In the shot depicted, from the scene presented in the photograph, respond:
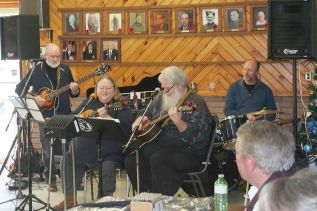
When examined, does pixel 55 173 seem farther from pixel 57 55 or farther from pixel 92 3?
pixel 92 3

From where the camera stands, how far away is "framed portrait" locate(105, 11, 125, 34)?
730 centimetres

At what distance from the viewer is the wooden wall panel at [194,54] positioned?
6848mm

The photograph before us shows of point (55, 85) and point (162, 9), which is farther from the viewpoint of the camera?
point (162, 9)

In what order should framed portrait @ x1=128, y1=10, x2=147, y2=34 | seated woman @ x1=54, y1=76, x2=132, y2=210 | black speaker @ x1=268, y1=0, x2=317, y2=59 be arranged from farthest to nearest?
framed portrait @ x1=128, y1=10, x2=147, y2=34 → black speaker @ x1=268, y1=0, x2=317, y2=59 → seated woman @ x1=54, y1=76, x2=132, y2=210

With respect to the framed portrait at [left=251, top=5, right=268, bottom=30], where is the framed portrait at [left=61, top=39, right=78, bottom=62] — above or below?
below

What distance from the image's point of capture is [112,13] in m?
7.33

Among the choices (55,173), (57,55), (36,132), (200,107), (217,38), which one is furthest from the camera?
(36,132)

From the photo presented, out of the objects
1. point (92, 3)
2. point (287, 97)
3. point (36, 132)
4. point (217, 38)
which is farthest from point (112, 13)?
point (287, 97)

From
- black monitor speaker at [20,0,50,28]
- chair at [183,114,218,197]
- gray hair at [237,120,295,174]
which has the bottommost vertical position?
chair at [183,114,218,197]

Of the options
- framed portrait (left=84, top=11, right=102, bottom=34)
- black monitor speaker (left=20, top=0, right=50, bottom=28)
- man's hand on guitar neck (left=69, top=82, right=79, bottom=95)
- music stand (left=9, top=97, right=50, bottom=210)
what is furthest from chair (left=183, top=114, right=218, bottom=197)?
black monitor speaker (left=20, top=0, right=50, bottom=28)

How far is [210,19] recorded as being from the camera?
22.9 feet

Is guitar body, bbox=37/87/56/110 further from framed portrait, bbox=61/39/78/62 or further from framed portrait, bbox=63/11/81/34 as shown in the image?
framed portrait, bbox=63/11/81/34

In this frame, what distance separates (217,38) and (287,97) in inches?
44.5

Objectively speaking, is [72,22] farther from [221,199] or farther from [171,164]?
[221,199]
